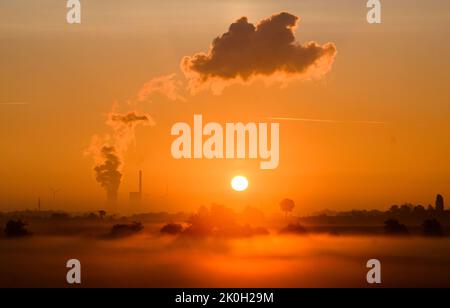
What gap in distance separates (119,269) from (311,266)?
1793 cm

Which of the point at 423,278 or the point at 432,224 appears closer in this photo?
the point at 423,278

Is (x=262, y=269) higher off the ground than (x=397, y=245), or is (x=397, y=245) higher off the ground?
(x=397, y=245)

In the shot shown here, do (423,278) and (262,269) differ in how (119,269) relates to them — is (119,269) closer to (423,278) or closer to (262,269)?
(262,269)

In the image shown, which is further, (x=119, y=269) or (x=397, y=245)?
(x=397, y=245)

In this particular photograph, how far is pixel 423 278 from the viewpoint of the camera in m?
57.2

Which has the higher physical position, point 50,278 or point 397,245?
point 397,245
